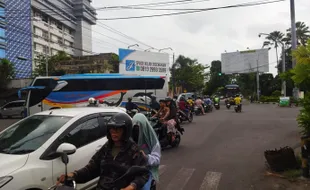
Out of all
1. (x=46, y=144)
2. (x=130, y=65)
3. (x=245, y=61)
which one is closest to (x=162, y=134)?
(x=46, y=144)

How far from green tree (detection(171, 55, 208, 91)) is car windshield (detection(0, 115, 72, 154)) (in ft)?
156

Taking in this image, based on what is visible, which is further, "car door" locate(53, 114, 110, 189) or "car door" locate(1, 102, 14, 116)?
"car door" locate(1, 102, 14, 116)

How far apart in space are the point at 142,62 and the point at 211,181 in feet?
89.7

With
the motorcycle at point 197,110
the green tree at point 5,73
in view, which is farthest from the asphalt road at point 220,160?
the green tree at point 5,73

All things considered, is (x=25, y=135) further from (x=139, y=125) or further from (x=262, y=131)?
(x=262, y=131)

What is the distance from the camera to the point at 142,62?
32312 millimetres

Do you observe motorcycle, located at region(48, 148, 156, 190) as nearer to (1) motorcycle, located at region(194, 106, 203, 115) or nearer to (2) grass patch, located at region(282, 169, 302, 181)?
(2) grass patch, located at region(282, 169, 302, 181)

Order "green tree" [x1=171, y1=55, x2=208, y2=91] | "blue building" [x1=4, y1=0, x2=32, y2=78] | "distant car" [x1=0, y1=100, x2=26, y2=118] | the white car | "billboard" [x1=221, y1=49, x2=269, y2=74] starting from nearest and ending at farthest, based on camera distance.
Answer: the white car
"distant car" [x1=0, y1=100, x2=26, y2=118]
"blue building" [x1=4, y1=0, x2=32, y2=78]
"green tree" [x1=171, y1=55, x2=208, y2=91]
"billboard" [x1=221, y1=49, x2=269, y2=74]

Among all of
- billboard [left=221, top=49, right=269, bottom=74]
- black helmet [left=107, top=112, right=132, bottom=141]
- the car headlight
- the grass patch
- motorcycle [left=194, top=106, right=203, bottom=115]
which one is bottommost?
the grass patch

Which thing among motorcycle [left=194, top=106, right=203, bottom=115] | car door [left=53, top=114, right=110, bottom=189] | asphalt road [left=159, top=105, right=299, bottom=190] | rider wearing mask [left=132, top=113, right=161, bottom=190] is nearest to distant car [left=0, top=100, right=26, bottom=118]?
motorcycle [left=194, top=106, right=203, bottom=115]

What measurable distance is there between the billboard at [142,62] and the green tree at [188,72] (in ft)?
54.6

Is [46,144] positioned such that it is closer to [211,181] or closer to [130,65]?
[211,181]

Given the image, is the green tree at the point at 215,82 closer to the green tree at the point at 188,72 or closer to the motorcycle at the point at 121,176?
the green tree at the point at 188,72

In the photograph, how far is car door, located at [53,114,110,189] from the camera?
12.8 ft
